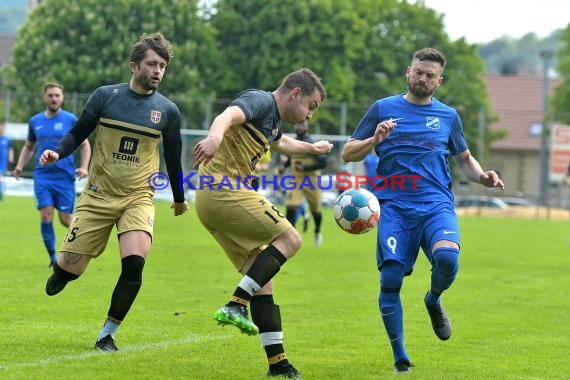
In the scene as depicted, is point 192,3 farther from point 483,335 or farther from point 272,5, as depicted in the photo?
point 483,335

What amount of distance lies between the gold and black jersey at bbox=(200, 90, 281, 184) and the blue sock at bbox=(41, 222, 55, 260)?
6.75 metres

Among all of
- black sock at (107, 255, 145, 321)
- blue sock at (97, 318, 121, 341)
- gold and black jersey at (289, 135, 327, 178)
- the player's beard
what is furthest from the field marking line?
gold and black jersey at (289, 135, 327, 178)

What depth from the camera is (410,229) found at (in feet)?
25.1

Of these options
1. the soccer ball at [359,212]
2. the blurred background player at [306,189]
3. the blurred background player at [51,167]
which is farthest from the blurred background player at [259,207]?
the blurred background player at [306,189]

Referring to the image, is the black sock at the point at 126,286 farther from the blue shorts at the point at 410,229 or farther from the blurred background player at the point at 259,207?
the blue shorts at the point at 410,229

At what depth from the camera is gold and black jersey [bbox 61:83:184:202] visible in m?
7.78

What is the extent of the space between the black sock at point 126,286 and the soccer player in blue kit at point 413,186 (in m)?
1.65

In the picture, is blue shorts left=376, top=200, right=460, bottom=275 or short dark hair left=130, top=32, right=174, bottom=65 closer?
blue shorts left=376, top=200, right=460, bottom=275

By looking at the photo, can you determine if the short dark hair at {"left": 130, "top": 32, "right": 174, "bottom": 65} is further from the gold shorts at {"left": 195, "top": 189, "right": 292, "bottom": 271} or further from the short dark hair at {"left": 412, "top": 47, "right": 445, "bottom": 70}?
the short dark hair at {"left": 412, "top": 47, "right": 445, "bottom": 70}

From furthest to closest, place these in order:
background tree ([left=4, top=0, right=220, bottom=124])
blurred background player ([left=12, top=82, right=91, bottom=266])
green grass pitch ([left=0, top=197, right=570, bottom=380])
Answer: background tree ([left=4, top=0, right=220, bottom=124]) → blurred background player ([left=12, top=82, right=91, bottom=266]) → green grass pitch ([left=0, top=197, right=570, bottom=380])

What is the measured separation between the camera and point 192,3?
4875 centimetres

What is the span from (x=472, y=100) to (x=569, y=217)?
47.8 ft

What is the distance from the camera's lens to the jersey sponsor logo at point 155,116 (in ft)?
25.6

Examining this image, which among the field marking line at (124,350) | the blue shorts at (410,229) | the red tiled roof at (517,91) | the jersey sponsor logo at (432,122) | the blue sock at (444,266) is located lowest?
the red tiled roof at (517,91)
